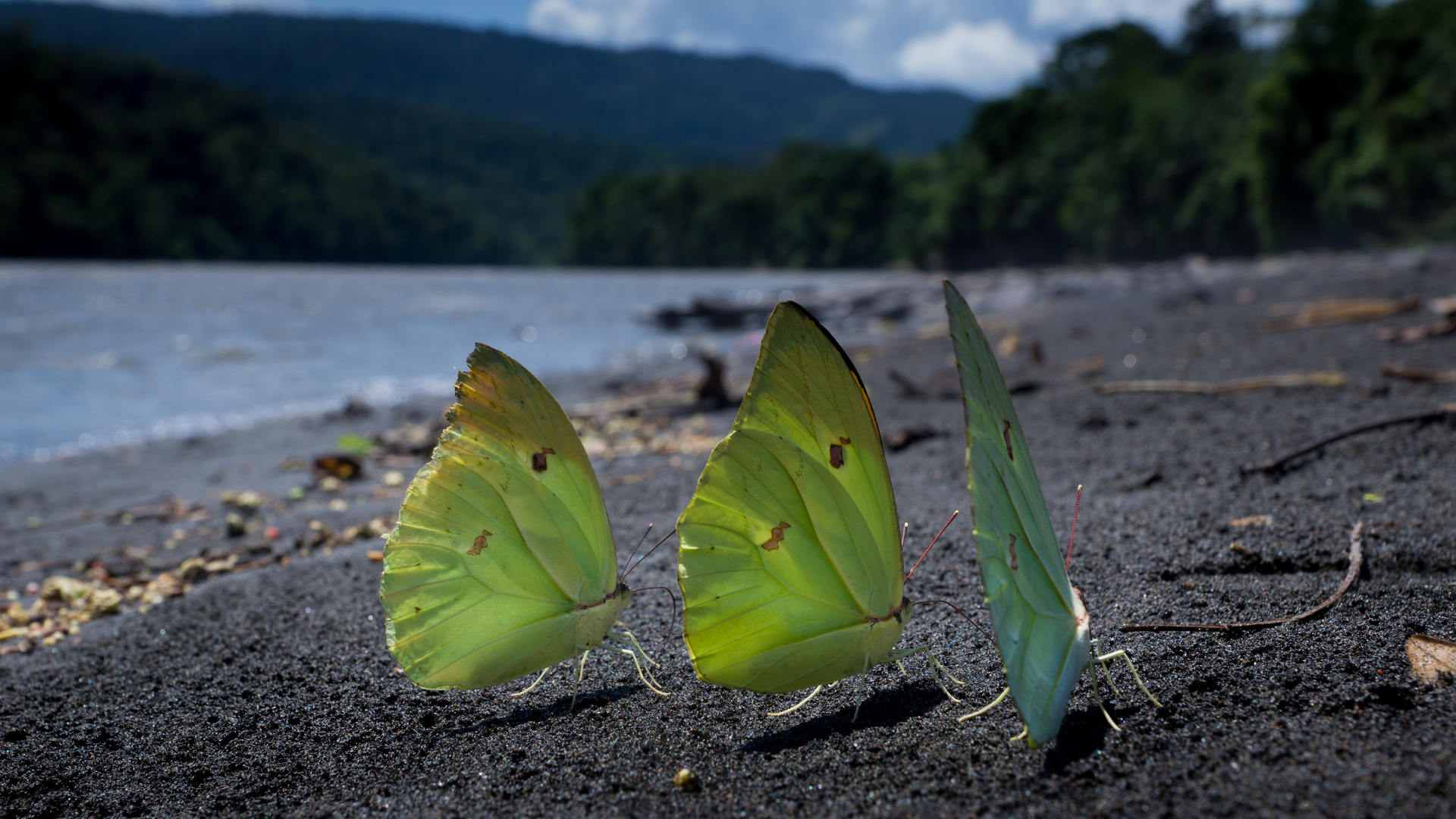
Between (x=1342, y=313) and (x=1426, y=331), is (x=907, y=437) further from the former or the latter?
(x=1342, y=313)

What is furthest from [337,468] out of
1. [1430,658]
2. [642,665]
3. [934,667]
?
[1430,658]

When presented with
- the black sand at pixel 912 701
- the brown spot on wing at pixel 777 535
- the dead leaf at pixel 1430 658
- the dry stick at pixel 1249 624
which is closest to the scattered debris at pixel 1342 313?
the black sand at pixel 912 701

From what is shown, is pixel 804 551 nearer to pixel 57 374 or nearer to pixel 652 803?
pixel 652 803

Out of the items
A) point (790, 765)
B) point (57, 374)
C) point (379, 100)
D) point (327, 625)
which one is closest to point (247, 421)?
point (57, 374)

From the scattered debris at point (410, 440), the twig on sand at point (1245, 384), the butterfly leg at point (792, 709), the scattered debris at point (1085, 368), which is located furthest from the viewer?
the scattered debris at point (1085, 368)

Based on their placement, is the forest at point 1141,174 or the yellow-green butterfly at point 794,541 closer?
the yellow-green butterfly at point 794,541

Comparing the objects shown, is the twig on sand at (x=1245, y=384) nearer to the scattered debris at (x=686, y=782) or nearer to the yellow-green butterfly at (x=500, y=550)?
the yellow-green butterfly at (x=500, y=550)

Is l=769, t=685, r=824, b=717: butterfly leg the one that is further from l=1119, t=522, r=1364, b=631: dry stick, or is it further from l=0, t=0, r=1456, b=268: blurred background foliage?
l=0, t=0, r=1456, b=268: blurred background foliage
